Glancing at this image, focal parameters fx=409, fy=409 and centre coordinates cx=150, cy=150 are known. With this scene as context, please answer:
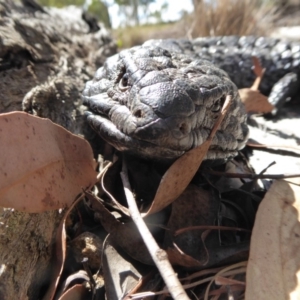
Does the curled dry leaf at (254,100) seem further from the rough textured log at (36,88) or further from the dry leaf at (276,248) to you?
the dry leaf at (276,248)

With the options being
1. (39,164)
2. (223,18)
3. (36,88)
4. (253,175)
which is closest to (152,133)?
(39,164)

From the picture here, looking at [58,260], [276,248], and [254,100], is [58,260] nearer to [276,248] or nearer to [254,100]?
[276,248]

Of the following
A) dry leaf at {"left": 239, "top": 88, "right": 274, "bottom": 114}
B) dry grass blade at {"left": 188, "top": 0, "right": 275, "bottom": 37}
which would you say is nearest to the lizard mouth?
dry leaf at {"left": 239, "top": 88, "right": 274, "bottom": 114}

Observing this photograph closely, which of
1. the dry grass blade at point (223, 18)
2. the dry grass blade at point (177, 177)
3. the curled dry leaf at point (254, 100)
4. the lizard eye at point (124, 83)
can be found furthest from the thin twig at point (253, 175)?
the dry grass blade at point (223, 18)

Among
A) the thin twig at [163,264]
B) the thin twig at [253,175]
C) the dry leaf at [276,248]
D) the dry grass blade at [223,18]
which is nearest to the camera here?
the thin twig at [163,264]

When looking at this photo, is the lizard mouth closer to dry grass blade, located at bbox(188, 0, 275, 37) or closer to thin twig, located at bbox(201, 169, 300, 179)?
thin twig, located at bbox(201, 169, 300, 179)

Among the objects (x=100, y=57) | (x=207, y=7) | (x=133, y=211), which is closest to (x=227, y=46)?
(x=100, y=57)
